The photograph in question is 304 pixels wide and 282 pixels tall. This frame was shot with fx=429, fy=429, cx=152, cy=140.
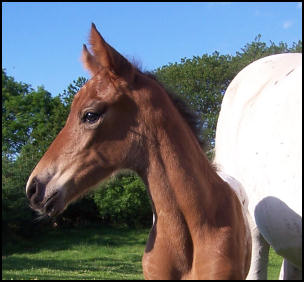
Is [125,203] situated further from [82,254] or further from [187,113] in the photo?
[187,113]

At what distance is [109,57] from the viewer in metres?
2.20

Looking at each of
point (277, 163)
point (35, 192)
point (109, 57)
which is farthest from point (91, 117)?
point (277, 163)

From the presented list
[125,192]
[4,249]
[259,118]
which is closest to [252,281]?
[259,118]

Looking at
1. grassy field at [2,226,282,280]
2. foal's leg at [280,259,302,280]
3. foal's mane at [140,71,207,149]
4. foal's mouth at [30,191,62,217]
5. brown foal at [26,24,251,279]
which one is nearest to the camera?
brown foal at [26,24,251,279]

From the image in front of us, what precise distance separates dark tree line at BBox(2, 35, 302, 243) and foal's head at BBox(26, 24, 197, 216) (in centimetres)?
1614

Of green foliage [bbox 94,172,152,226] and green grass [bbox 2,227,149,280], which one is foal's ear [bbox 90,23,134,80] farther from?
green foliage [bbox 94,172,152,226]

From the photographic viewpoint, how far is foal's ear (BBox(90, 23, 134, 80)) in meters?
2.15

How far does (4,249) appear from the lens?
17.7 metres

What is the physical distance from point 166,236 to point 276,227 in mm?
511

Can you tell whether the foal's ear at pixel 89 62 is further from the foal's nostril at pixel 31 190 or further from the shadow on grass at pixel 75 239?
the shadow on grass at pixel 75 239

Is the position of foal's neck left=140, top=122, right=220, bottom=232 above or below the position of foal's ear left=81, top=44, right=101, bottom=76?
below

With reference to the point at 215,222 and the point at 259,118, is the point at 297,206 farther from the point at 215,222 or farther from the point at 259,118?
the point at 259,118

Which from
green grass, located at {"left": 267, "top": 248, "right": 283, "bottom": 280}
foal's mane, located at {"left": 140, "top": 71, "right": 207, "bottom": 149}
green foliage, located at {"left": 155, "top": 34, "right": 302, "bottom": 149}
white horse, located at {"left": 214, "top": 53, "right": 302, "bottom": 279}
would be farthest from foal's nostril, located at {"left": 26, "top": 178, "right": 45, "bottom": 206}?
green foliage, located at {"left": 155, "top": 34, "right": 302, "bottom": 149}

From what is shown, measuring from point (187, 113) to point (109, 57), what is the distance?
0.52 m
